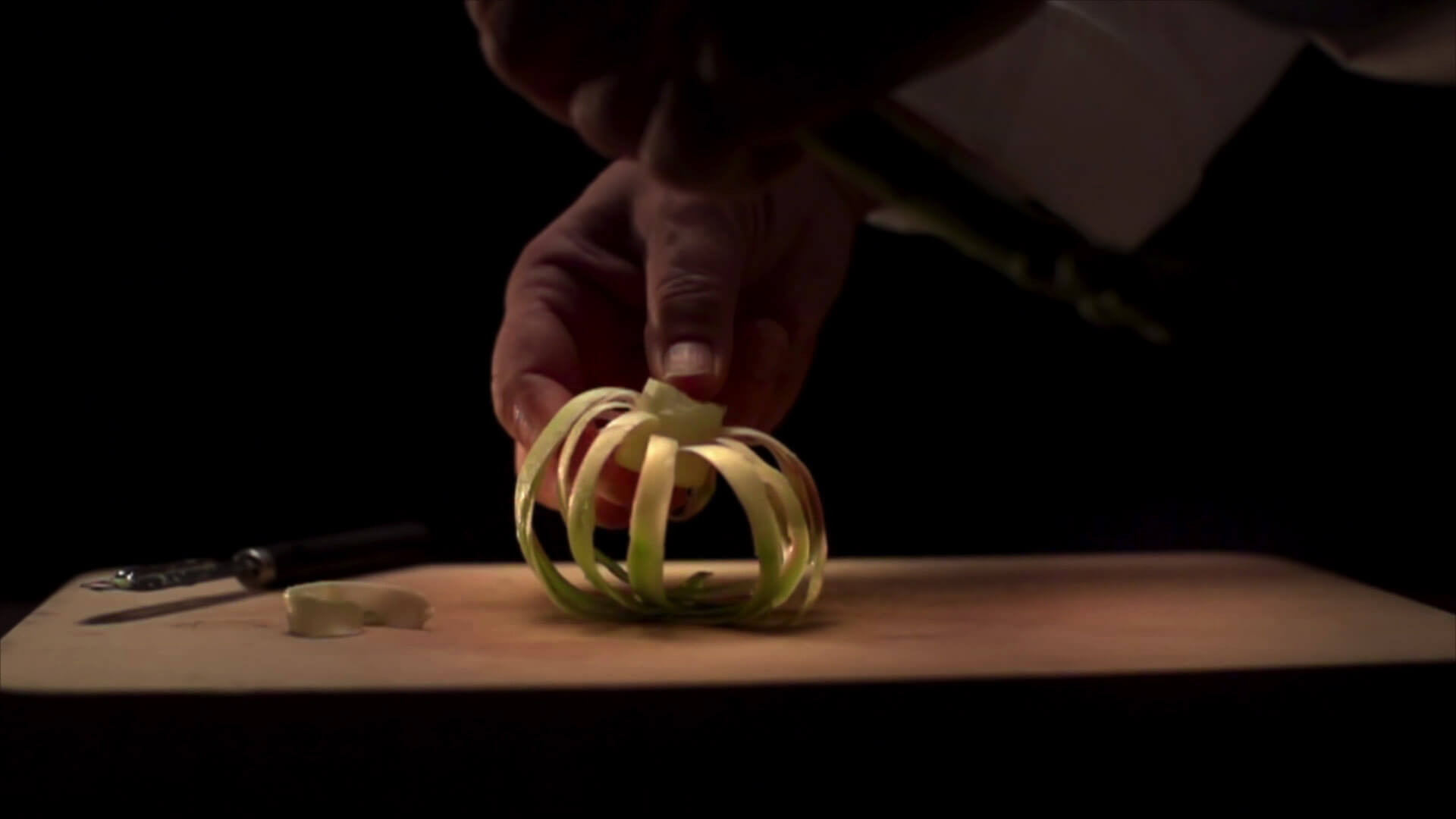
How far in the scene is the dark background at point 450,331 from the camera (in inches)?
40.8

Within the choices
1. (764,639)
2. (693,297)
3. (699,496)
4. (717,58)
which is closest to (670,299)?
(693,297)

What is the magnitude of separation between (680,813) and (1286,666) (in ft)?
0.83

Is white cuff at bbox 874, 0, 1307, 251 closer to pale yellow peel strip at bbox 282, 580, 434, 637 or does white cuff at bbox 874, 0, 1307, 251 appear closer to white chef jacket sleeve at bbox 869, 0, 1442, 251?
white chef jacket sleeve at bbox 869, 0, 1442, 251

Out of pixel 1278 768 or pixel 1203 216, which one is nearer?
pixel 1278 768

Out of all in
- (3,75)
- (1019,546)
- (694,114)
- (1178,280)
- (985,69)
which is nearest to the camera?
(694,114)

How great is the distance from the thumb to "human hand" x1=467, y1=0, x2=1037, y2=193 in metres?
0.29

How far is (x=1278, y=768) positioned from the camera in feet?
1.82

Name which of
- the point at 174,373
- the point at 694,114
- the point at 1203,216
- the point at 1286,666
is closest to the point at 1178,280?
the point at 1286,666

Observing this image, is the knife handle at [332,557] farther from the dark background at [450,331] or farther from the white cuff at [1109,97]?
the white cuff at [1109,97]

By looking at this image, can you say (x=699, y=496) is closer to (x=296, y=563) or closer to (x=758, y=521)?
(x=758, y=521)

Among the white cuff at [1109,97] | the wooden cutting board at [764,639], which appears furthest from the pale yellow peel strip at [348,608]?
the white cuff at [1109,97]

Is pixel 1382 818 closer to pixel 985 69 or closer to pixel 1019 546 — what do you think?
pixel 985 69

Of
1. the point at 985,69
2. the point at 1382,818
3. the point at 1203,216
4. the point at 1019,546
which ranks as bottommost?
the point at 1019,546

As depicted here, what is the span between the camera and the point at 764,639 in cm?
66
